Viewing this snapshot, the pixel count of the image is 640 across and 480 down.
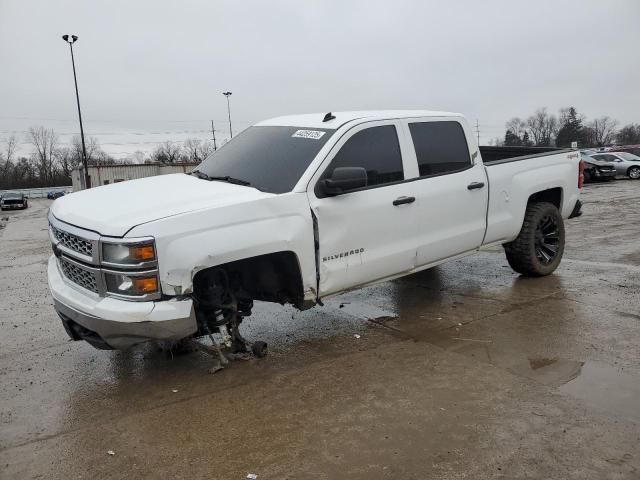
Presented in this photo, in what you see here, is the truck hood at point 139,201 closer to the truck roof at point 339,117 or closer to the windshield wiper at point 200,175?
the windshield wiper at point 200,175

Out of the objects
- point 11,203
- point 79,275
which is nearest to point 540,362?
point 79,275

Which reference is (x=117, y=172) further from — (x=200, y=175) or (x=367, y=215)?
(x=367, y=215)

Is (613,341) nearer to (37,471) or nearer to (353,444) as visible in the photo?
(353,444)

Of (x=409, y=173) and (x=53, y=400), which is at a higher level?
(x=409, y=173)

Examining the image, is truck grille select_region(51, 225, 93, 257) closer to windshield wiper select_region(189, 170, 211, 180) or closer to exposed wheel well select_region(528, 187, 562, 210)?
windshield wiper select_region(189, 170, 211, 180)

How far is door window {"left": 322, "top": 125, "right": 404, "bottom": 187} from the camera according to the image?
5012 mm

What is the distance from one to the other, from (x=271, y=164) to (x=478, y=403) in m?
2.55

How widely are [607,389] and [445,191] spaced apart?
2.35m

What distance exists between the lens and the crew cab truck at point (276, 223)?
393cm

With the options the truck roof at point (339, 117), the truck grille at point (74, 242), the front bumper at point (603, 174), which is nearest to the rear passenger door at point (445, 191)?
the truck roof at point (339, 117)

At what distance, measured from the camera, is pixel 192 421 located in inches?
151

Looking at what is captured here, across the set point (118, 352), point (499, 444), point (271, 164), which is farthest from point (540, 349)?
point (118, 352)

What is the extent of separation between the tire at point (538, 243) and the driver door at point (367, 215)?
2072mm

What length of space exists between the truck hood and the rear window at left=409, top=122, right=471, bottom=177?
182cm
